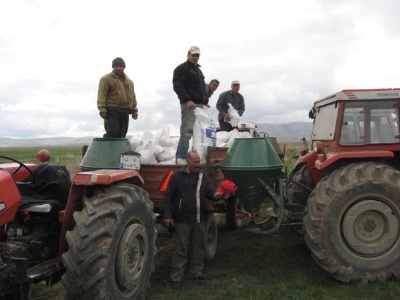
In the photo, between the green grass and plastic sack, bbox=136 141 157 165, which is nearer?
the green grass

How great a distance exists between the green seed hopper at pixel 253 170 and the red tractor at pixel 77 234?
1605 mm

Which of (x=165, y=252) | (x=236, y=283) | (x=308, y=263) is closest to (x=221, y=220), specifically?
(x=165, y=252)

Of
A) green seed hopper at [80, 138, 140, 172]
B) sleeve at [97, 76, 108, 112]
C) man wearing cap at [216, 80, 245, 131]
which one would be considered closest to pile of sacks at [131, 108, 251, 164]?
green seed hopper at [80, 138, 140, 172]

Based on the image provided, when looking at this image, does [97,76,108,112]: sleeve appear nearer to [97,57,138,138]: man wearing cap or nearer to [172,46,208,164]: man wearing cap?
[97,57,138,138]: man wearing cap

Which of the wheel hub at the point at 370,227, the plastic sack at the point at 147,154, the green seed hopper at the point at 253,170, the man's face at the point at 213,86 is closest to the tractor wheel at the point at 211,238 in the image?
the green seed hopper at the point at 253,170

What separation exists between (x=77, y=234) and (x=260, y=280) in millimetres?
2474

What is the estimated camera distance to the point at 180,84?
618 centimetres

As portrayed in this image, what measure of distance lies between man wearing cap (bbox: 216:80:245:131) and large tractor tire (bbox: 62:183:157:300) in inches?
184

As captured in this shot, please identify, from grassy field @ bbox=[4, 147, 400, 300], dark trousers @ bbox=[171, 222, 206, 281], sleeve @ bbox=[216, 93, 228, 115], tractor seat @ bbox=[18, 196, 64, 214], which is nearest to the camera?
tractor seat @ bbox=[18, 196, 64, 214]

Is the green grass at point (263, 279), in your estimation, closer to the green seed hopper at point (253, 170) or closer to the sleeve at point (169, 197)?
the green seed hopper at point (253, 170)

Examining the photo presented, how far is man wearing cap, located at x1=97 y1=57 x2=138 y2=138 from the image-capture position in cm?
612

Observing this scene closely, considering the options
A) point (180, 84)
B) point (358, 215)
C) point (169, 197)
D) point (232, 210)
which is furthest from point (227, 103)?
point (358, 215)

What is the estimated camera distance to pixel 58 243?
4.20 metres

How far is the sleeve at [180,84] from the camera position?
615cm
